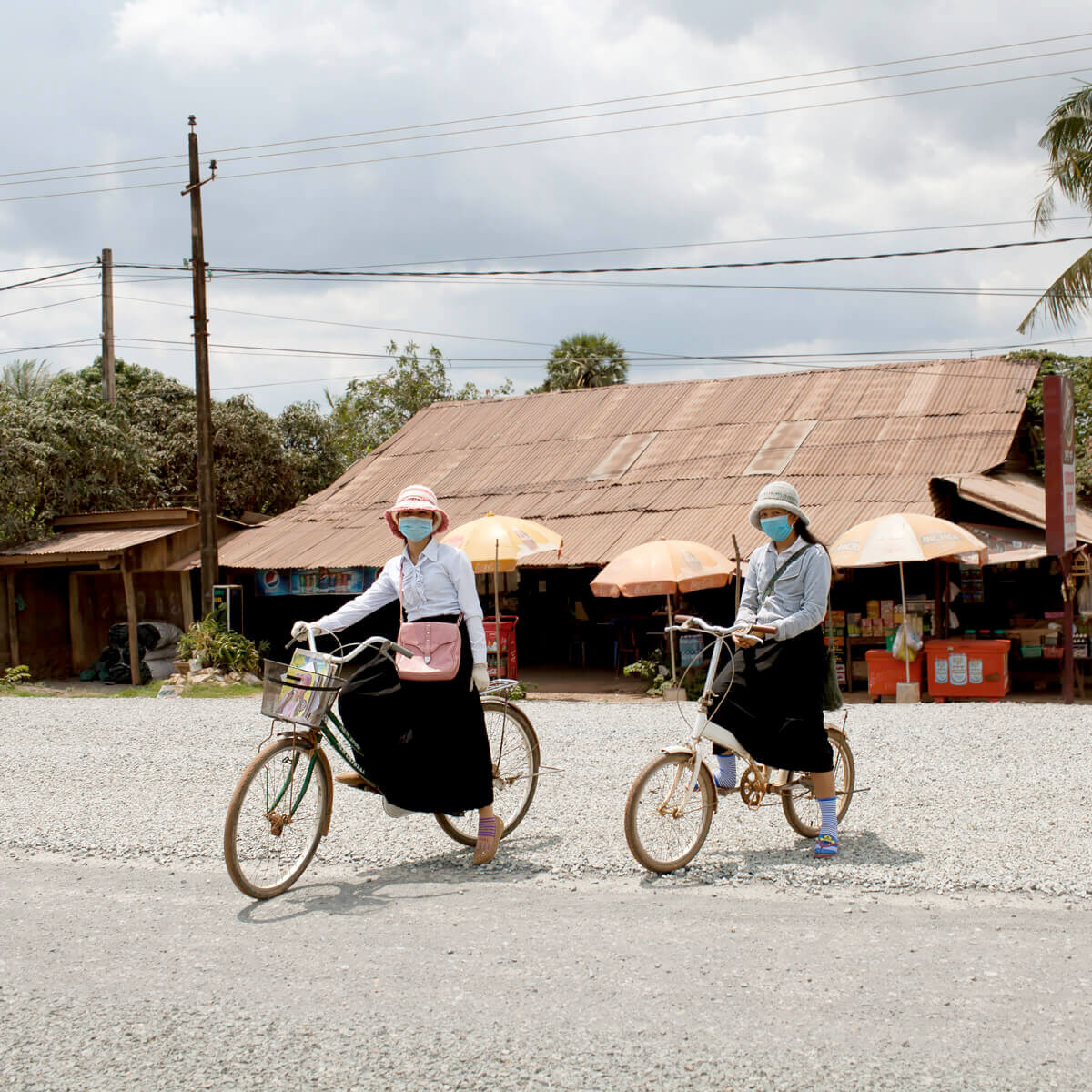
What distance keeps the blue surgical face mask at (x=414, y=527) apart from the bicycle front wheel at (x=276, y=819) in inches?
45.0

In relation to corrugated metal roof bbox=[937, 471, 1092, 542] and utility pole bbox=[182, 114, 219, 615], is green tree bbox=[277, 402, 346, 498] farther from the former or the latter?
corrugated metal roof bbox=[937, 471, 1092, 542]

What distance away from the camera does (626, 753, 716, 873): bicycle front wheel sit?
17.5 feet

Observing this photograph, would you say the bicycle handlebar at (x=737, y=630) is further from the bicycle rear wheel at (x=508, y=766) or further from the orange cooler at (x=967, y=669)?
the orange cooler at (x=967, y=669)

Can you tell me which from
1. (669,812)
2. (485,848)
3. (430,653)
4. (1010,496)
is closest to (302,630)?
(430,653)

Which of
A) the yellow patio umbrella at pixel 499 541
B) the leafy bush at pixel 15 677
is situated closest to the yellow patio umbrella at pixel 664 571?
the yellow patio umbrella at pixel 499 541

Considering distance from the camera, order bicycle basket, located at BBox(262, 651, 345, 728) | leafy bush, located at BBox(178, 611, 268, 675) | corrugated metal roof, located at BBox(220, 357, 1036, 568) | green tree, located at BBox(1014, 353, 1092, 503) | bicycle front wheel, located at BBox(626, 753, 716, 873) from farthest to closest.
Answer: green tree, located at BBox(1014, 353, 1092, 503) < leafy bush, located at BBox(178, 611, 268, 675) < corrugated metal roof, located at BBox(220, 357, 1036, 568) < bicycle front wheel, located at BBox(626, 753, 716, 873) < bicycle basket, located at BBox(262, 651, 345, 728)

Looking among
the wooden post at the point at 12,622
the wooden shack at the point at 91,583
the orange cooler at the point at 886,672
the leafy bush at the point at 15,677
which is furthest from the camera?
the wooden post at the point at 12,622

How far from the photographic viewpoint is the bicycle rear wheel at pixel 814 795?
5.92m

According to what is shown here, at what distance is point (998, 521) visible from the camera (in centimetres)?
1598

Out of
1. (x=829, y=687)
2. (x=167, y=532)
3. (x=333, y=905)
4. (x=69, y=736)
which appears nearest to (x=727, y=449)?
(x=167, y=532)

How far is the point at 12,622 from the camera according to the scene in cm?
2098

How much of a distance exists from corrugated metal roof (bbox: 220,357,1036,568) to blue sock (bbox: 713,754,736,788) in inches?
410

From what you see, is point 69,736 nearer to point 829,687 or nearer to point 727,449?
point 829,687

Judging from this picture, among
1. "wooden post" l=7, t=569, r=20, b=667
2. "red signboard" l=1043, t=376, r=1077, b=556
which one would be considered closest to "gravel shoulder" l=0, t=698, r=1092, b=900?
"red signboard" l=1043, t=376, r=1077, b=556
